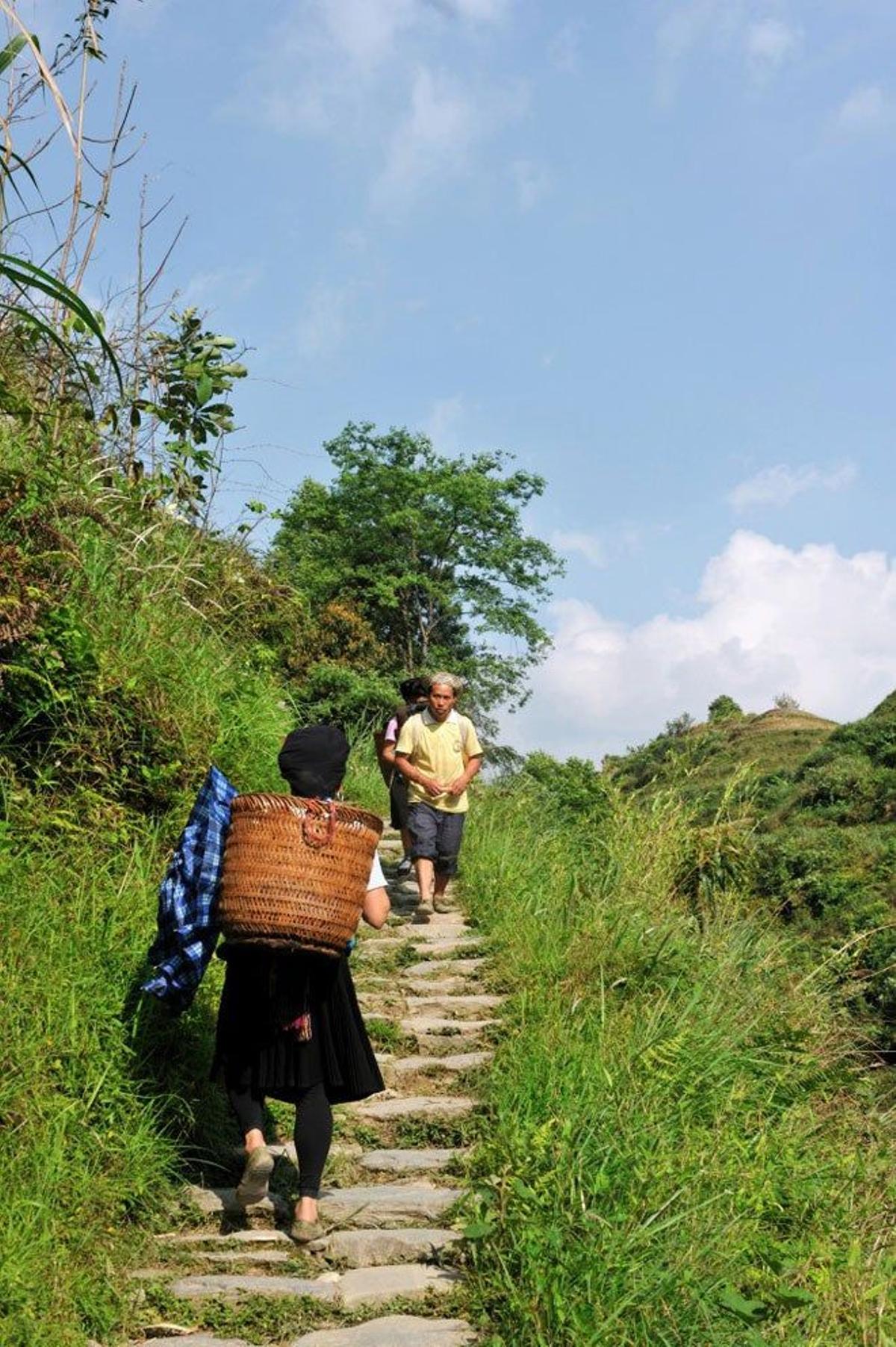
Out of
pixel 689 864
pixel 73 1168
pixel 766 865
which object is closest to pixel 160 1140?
pixel 73 1168

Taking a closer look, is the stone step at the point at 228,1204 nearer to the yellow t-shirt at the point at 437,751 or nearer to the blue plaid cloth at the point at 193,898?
the blue plaid cloth at the point at 193,898

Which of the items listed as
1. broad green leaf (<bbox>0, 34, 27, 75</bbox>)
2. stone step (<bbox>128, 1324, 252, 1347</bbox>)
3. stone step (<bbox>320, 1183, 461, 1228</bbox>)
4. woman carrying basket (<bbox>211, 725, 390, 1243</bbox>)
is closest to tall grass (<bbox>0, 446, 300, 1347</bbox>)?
stone step (<bbox>128, 1324, 252, 1347</bbox>)

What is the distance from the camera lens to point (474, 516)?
1519 inches

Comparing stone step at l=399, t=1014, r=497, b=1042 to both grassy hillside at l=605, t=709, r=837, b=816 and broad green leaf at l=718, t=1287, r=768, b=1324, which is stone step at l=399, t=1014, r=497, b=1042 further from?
grassy hillside at l=605, t=709, r=837, b=816

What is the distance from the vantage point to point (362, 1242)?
188 inches

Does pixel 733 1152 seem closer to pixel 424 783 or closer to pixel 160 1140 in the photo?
pixel 160 1140

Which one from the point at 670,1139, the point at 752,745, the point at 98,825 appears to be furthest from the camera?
the point at 752,745

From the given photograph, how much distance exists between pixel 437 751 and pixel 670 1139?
13.2 feet

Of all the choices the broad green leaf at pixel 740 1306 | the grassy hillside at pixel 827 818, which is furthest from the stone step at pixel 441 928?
the broad green leaf at pixel 740 1306

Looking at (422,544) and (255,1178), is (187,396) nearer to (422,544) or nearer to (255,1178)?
(255,1178)

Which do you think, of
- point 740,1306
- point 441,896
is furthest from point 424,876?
point 740,1306

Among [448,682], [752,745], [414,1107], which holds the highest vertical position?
[752,745]

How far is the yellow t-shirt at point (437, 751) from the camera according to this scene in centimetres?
871

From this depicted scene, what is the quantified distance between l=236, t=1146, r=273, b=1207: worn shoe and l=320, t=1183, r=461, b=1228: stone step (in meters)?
0.30
